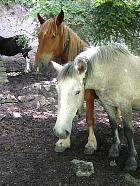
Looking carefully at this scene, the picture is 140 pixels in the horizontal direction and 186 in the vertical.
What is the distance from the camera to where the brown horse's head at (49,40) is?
4020mm

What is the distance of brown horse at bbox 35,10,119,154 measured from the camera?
402 cm

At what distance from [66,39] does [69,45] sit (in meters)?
0.09

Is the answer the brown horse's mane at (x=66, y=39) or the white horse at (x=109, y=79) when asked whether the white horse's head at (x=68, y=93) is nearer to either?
the white horse at (x=109, y=79)

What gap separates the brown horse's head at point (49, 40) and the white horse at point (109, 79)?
0.50 metres

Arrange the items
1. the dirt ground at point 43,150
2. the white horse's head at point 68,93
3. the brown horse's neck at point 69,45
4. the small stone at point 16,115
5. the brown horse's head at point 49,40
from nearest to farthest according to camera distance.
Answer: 1. the white horse's head at point 68,93
2. the dirt ground at point 43,150
3. the brown horse's head at point 49,40
4. the brown horse's neck at point 69,45
5. the small stone at point 16,115

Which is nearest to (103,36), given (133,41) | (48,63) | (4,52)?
(133,41)

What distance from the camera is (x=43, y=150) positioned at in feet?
14.4

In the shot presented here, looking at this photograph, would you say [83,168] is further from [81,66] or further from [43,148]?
[81,66]

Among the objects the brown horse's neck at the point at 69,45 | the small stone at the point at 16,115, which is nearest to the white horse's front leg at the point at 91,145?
the brown horse's neck at the point at 69,45

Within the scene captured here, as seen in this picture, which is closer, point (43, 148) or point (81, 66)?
point (81, 66)

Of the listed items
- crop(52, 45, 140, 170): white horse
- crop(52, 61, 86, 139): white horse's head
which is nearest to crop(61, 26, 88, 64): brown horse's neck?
crop(52, 45, 140, 170): white horse

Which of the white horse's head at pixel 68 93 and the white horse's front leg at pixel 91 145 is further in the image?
the white horse's front leg at pixel 91 145

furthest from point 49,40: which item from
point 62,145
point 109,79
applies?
point 62,145

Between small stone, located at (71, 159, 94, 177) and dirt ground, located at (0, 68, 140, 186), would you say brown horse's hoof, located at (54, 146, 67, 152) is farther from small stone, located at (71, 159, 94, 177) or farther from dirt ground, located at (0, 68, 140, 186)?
small stone, located at (71, 159, 94, 177)
